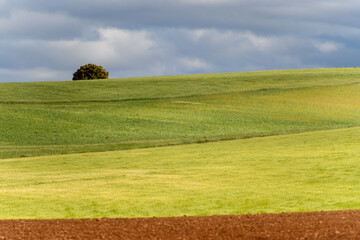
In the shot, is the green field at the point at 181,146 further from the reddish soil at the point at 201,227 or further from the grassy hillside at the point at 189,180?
the reddish soil at the point at 201,227

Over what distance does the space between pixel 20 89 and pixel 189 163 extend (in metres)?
30.9

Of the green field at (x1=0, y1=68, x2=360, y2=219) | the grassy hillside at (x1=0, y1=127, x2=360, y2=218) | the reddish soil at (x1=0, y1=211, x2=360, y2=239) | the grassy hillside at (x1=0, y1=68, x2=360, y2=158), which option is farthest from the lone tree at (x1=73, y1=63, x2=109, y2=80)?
the reddish soil at (x1=0, y1=211, x2=360, y2=239)

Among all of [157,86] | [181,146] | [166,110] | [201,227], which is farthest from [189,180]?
[157,86]

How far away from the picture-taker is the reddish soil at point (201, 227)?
9.80 metres

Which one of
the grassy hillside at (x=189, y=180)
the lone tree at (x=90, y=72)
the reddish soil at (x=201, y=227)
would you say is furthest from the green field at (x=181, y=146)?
the lone tree at (x=90, y=72)

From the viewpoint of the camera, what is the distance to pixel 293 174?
1759 cm

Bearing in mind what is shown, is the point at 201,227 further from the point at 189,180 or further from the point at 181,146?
the point at 181,146

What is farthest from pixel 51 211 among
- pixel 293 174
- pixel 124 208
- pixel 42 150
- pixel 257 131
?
pixel 257 131

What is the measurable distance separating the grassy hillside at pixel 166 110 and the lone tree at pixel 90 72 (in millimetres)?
15982

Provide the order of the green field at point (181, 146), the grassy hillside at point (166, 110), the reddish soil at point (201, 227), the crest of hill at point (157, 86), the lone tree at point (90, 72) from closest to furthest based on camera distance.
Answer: the reddish soil at point (201, 227) < the green field at point (181, 146) < the grassy hillside at point (166, 110) < the crest of hill at point (157, 86) < the lone tree at point (90, 72)

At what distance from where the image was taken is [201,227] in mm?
10492

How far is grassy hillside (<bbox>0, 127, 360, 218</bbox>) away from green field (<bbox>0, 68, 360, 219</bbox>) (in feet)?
0.15

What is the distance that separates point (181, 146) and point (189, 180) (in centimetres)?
983

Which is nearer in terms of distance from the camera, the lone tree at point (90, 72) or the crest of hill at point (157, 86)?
the crest of hill at point (157, 86)
